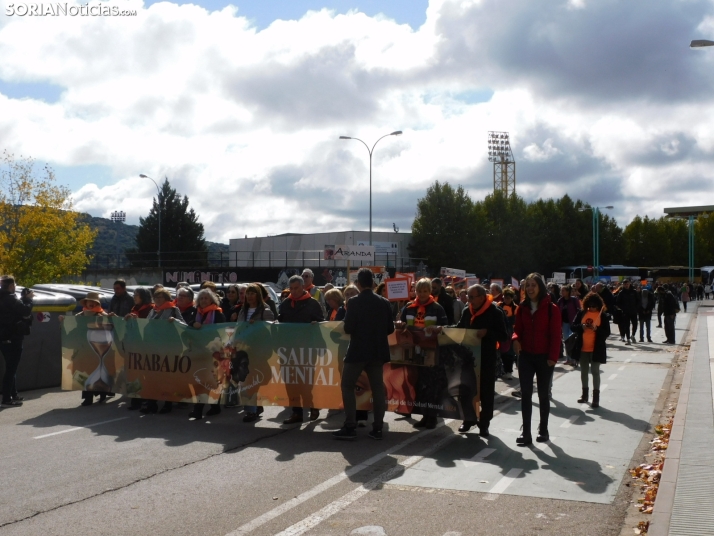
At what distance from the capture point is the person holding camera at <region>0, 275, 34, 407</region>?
11664 mm

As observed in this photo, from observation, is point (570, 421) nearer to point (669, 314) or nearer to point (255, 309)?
point (255, 309)

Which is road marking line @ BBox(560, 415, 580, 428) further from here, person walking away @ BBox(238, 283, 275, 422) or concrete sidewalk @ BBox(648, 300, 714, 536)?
person walking away @ BBox(238, 283, 275, 422)

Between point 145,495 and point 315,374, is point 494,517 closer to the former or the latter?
point 145,495

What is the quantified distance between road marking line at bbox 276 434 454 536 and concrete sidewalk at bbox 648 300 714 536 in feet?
7.33

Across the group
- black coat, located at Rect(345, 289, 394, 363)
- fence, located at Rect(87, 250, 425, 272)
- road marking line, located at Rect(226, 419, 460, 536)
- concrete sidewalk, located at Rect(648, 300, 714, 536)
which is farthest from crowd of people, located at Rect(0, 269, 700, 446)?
fence, located at Rect(87, 250, 425, 272)

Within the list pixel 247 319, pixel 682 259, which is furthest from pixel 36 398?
pixel 682 259

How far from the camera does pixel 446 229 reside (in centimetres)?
7250

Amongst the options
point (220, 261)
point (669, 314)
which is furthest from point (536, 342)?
point (220, 261)

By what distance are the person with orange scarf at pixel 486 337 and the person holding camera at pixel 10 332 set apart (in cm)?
674

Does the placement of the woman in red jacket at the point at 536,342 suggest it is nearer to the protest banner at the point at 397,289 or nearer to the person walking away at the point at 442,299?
the person walking away at the point at 442,299

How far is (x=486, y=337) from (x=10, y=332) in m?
7.06

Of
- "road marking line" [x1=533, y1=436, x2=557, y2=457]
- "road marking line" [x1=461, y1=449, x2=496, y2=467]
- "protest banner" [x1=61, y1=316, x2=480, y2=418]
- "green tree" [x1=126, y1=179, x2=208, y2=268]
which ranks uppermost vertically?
"green tree" [x1=126, y1=179, x2=208, y2=268]

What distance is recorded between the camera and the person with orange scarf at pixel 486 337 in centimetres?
898

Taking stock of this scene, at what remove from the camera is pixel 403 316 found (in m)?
9.98
